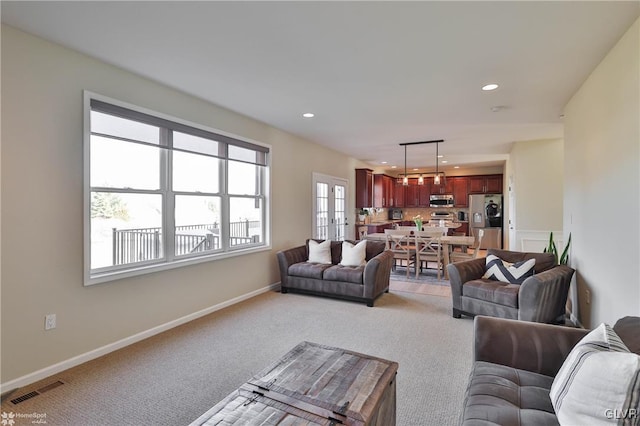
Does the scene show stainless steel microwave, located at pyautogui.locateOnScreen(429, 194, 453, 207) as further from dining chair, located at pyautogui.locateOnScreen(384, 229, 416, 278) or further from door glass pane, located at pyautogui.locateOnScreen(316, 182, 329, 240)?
door glass pane, located at pyautogui.locateOnScreen(316, 182, 329, 240)

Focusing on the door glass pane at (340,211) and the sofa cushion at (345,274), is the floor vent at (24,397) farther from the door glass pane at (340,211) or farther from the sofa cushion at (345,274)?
the door glass pane at (340,211)

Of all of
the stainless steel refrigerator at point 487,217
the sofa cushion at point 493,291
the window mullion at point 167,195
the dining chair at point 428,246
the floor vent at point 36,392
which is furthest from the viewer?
the stainless steel refrigerator at point 487,217

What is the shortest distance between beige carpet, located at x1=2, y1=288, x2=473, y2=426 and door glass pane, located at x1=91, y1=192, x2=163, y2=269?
2.93ft

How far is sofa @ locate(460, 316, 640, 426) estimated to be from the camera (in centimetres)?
138

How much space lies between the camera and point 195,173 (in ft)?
13.3

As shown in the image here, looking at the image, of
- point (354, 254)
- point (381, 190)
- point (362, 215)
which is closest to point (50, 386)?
point (354, 254)

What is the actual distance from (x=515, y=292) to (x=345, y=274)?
206 cm

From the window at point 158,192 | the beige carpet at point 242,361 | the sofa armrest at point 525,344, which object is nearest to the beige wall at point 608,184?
the sofa armrest at point 525,344

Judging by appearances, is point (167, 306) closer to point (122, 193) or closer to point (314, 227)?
point (122, 193)

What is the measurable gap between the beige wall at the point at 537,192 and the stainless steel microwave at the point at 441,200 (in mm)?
4495

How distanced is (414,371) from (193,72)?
134 inches

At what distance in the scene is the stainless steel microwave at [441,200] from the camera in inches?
424

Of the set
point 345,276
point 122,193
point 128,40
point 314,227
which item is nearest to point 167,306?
point 122,193

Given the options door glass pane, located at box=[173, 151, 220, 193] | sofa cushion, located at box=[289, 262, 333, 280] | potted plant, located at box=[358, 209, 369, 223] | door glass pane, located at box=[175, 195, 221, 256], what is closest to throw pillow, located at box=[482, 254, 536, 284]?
sofa cushion, located at box=[289, 262, 333, 280]
